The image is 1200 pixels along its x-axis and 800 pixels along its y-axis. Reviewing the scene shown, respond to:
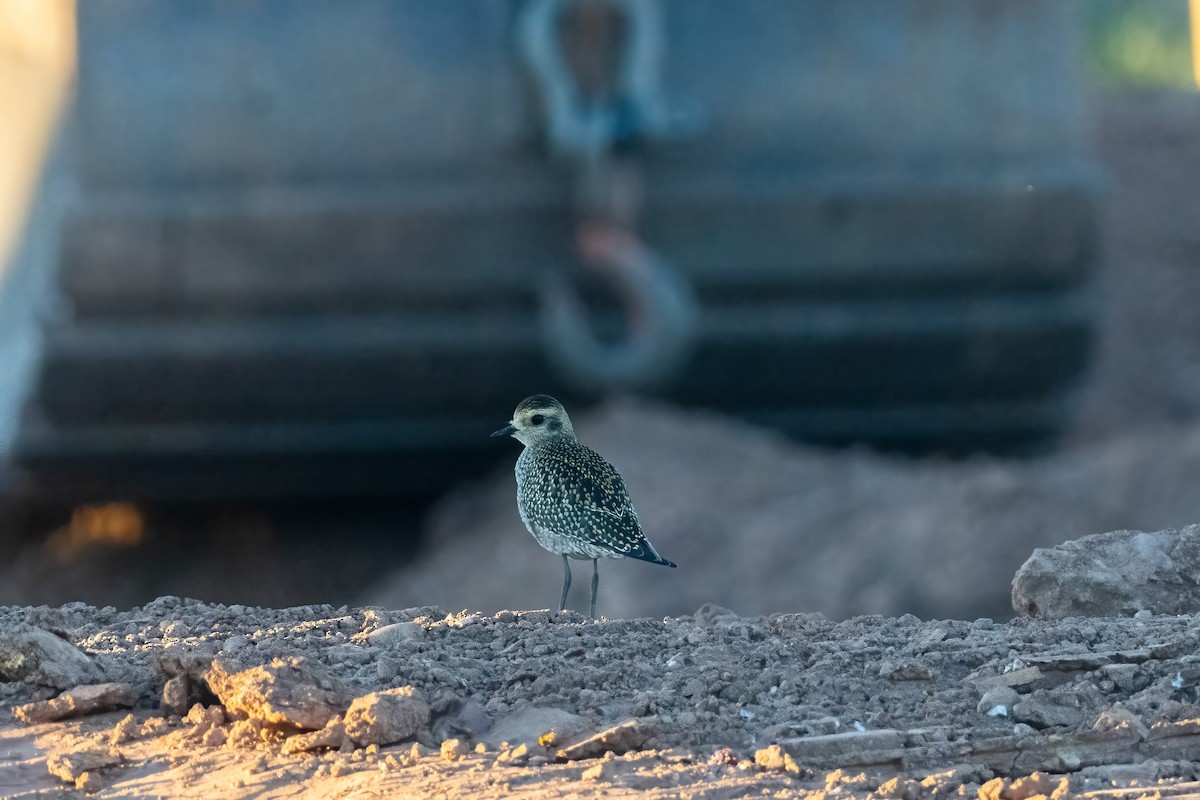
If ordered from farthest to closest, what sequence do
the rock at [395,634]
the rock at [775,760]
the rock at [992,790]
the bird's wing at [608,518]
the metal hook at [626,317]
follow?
the metal hook at [626,317], the bird's wing at [608,518], the rock at [395,634], the rock at [775,760], the rock at [992,790]

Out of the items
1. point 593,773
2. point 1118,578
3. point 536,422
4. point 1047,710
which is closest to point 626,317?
point 536,422

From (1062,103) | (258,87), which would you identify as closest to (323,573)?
(258,87)

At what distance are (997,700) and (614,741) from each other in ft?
2.49

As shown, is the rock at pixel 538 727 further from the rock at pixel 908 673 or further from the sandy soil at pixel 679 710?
the rock at pixel 908 673

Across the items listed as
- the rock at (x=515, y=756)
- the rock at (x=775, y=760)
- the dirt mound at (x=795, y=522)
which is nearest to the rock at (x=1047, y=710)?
the rock at (x=775, y=760)

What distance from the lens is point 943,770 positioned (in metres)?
2.93

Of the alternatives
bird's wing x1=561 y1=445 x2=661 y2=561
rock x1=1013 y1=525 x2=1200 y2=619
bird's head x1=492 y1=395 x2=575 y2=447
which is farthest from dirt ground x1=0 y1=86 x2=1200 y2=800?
bird's head x1=492 y1=395 x2=575 y2=447

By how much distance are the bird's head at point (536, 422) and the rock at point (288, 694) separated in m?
2.08

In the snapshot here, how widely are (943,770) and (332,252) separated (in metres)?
4.57

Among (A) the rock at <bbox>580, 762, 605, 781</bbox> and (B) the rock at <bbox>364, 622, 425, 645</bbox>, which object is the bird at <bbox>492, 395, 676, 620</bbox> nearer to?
(B) the rock at <bbox>364, 622, 425, 645</bbox>

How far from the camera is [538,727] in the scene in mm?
3084

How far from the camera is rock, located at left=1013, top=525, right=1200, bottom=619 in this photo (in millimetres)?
4113

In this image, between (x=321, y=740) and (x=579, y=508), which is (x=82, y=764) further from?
(x=579, y=508)

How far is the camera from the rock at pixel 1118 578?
4113 mm
